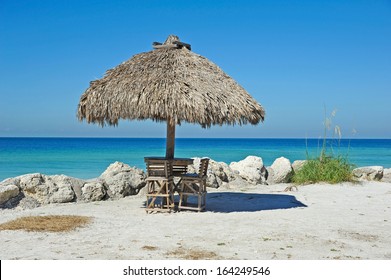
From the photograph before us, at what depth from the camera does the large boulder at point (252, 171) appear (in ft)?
42.5

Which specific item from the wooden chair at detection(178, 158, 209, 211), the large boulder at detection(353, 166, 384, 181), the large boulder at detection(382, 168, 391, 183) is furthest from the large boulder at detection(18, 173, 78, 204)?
the large boulder at detection(382, 168, 391, 183)

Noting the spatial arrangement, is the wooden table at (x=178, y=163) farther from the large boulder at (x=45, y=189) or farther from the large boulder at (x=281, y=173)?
the large boulder at (x=281, y=173)

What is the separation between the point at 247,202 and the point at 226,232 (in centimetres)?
312

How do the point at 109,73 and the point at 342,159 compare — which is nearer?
the point at 109,73

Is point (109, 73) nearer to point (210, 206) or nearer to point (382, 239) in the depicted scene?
point (210, 206)

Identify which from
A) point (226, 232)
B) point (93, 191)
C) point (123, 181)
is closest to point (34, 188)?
point (93, 191)

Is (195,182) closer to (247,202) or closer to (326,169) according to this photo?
(247,202)

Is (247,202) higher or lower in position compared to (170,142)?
lower

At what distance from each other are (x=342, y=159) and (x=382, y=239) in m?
6.13

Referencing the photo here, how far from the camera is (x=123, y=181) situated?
1064 centimetres

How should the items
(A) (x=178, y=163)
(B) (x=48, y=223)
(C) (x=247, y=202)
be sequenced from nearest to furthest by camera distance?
A: (B) (x=48, y=223) → (A) (x=178, y=163) → (C) (x=247, y=202)

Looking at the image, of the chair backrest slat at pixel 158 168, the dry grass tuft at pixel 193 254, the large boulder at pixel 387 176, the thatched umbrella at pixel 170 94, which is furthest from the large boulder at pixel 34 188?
the large boulder at pixel 387 176
